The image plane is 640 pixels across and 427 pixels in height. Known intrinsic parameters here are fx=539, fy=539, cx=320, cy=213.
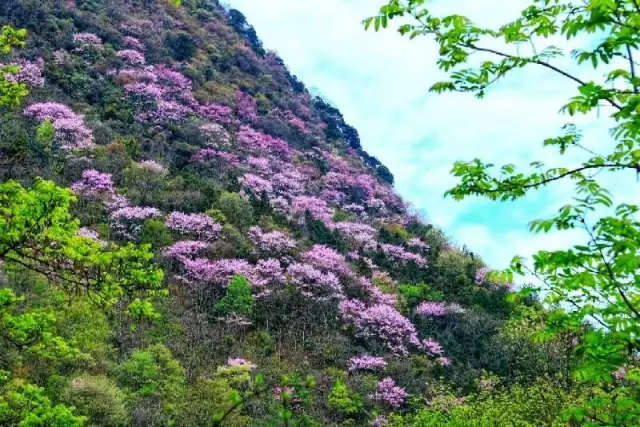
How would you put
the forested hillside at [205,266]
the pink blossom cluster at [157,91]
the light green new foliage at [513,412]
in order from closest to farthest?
the forested hillside at [205,266] → the light green new foliage at [513,412] → the pink blossom cluster at [157,91]

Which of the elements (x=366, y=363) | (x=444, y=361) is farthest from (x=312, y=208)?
(x=366, y=363)

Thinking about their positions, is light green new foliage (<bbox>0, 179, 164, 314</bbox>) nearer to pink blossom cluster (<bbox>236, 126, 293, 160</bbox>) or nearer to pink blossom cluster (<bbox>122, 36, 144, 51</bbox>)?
pink blossom cluster (<bbox>236, 126, 293, 160</bbox>)

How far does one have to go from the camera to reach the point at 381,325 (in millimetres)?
27609

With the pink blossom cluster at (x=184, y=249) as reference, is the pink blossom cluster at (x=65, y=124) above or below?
above

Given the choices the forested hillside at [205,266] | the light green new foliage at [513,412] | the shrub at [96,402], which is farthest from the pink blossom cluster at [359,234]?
the shrub at [96,402]

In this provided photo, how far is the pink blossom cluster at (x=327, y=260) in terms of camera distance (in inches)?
1183

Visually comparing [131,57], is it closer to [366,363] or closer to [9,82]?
[366,363]

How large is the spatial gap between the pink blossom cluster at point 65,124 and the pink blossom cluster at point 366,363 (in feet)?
62.9

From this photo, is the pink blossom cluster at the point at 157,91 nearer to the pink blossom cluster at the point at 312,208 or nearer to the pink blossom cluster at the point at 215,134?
the pink blossom cluster at the point at 215,134

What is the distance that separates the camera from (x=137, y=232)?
26.5 metres

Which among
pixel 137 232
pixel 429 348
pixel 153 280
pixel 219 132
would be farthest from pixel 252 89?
pixel 153 280

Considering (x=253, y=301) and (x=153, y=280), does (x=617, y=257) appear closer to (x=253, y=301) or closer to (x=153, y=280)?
(x=153, y=280)

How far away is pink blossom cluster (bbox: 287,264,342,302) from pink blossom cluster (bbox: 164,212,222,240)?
452cm

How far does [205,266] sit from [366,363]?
873 centimetres
